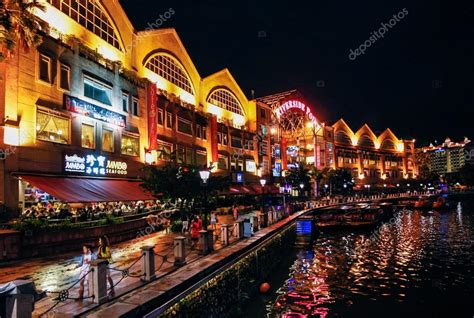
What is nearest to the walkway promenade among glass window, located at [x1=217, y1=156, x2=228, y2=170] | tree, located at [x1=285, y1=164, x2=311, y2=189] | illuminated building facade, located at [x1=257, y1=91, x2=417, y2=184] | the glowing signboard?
glass window, located at [x1=217, y1=156, x2=228, y2=170]

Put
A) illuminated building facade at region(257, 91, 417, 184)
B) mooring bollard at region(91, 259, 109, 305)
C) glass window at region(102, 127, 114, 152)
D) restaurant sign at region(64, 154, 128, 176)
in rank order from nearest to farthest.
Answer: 1. mooring bollard at region(91, 259, 109, 305)
2. restaurant sign at region(64, 154, 128, 176)
3. glass window at region(102, 127, 114, 152)
4. illuminated building facade at region(257, 91, 417, 184)

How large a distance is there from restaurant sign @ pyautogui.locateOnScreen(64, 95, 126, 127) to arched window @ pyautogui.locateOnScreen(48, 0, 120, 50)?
7048 millimetres

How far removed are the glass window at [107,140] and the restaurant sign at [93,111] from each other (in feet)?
2.75

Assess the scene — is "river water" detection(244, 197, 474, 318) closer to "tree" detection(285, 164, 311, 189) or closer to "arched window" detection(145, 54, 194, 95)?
"arched window" detection(145, 54, 194, 95)

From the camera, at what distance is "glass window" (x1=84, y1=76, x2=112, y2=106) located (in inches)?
1030

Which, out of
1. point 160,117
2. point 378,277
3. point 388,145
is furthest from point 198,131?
point 388,145

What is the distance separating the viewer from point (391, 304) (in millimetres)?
15625

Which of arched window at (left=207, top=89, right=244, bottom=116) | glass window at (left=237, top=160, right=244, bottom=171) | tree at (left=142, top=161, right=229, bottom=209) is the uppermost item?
arched window at (left=207, top=89, right=244, bottom=116)

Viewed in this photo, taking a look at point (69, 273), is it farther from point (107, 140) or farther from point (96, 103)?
point (96, 103)

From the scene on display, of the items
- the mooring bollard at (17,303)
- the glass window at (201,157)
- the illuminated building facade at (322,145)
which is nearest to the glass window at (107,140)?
the glass window at (201,157)

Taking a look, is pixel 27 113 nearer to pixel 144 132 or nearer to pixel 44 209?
pixel 44 209

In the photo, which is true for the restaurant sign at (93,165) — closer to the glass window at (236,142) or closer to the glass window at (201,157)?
the glass window at (201,157)

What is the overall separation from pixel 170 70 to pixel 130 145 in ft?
44.4

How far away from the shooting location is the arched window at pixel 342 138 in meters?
94.5
